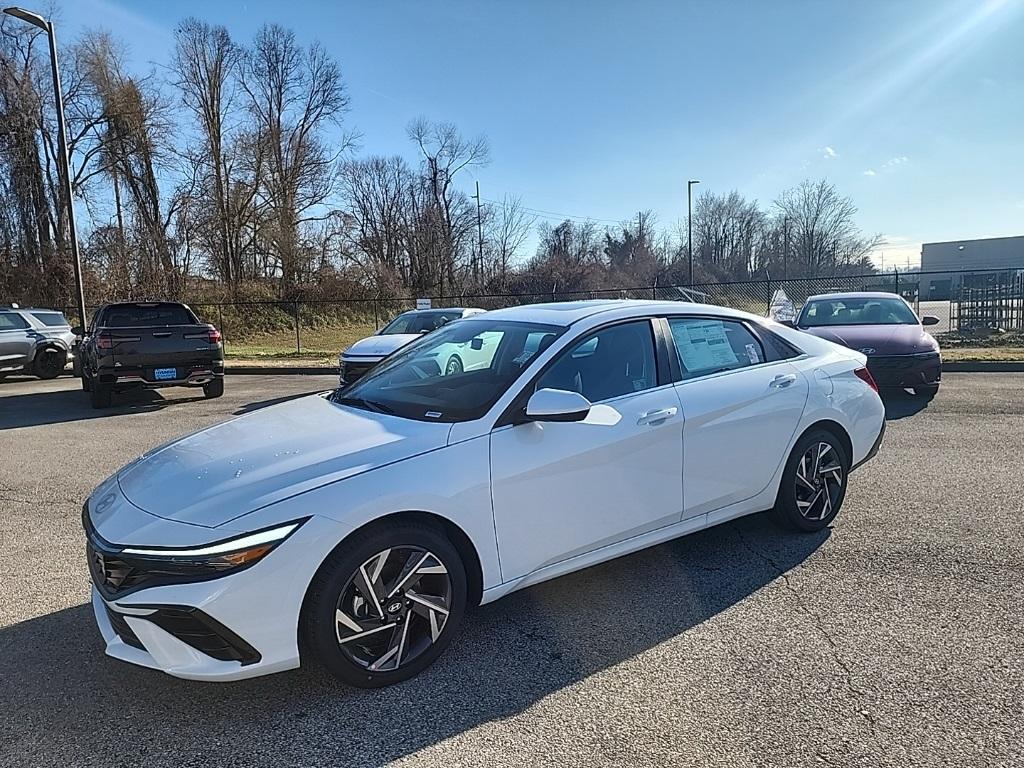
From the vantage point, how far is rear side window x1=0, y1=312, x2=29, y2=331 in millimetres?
14375

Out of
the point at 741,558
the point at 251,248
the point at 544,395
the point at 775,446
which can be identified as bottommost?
the point at 741,558

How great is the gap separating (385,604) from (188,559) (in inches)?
31.0

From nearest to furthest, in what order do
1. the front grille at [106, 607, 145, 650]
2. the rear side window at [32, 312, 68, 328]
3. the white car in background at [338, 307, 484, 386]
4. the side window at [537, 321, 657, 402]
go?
the front grille at [106, 607, 145, 650], the side window at [537, 321, 657, 402], the white car in background at [338, 307, 484, 386], the rear side window at [32, 312, 68, 328]

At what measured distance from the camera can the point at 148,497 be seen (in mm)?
2732

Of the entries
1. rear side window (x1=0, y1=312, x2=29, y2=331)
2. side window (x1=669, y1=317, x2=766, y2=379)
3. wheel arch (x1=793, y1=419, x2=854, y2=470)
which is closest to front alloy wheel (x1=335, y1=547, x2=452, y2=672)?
side window (x1=669, y1=317, x2=766, y2=379)

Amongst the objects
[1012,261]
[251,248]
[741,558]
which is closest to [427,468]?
[741,558]

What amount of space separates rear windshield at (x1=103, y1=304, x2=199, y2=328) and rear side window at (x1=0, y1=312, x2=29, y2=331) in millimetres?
5781

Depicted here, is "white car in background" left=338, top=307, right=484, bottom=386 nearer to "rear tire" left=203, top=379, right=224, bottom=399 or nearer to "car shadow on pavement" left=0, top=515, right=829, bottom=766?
"rear tire" left=203, top=379, right=224, bottom=399

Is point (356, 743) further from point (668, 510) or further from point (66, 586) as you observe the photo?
point (66, 586)

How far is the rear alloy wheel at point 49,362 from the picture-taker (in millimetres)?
14930

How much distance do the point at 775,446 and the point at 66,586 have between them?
4333 millimetres

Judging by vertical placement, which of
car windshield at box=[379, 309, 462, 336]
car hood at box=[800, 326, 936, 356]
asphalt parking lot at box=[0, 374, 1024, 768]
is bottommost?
asphalt parking lot at box=[0, 374, 1024, 768]

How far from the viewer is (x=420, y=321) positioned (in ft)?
40.9

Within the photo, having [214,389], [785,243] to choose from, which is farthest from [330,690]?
[785,243]
